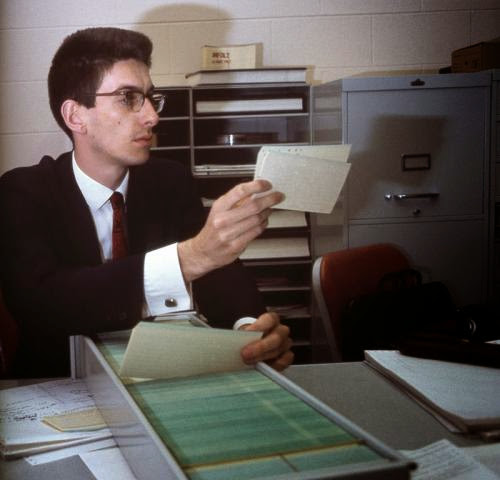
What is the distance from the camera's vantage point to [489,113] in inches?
88.5

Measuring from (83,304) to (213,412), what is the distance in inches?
20.4

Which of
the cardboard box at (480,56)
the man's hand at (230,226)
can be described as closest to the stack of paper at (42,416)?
the man's hand at (230,226)

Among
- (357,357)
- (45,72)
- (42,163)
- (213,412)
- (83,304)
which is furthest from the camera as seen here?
(45,72)

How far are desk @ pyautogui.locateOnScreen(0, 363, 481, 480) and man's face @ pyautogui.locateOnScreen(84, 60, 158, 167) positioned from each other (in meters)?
0.66

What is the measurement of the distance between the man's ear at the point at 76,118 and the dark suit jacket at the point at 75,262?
10cm

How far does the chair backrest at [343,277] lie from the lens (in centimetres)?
150

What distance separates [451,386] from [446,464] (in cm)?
22

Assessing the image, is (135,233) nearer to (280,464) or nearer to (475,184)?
(280,464)

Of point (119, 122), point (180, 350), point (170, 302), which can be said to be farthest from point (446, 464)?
point (119, 122)

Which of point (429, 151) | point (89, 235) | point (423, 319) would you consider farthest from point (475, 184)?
point (89, 235)

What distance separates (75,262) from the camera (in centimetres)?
137

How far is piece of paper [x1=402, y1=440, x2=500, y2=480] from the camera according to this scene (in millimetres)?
663

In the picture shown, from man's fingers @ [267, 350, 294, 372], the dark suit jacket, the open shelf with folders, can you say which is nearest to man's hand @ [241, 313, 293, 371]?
man's fingers @ [267, 350, 294, 372]

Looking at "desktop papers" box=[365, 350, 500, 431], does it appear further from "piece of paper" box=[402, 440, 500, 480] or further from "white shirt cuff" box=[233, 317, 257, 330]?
"white shirt cuff" box=[233, 317, 257, 330]
